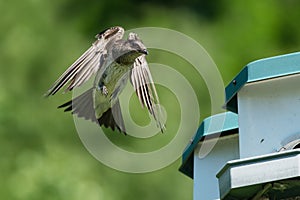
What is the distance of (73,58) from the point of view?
6098 mm

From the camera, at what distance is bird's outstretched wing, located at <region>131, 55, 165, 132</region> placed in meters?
4.78

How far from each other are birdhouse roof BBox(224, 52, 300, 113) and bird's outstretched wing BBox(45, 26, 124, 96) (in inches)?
22.9

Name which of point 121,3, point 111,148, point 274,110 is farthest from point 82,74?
point 121,3

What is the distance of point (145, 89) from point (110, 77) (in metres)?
0.16

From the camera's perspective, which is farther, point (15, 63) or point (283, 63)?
point (15, 63)

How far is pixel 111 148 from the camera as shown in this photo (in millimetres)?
5984

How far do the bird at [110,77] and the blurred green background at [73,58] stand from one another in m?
0.75

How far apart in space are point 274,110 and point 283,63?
168 millimetres

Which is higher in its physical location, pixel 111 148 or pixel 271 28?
pixel 271 28

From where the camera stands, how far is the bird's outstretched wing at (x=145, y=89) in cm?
478

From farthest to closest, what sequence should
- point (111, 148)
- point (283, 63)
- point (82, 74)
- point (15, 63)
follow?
point (15, 63) < point (111, 148) < point (82, 74) < point (283, 63)

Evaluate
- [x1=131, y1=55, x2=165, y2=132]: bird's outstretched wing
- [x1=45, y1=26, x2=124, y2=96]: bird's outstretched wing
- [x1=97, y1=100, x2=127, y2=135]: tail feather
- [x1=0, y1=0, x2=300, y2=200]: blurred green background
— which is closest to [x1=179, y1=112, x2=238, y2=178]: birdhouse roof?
[x1=131, y1=55, x2=165, y2=132]: bird's outstretched wing

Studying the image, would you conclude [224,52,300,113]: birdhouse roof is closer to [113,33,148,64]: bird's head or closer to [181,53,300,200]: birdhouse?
[181,53,300,200]: birdhouse

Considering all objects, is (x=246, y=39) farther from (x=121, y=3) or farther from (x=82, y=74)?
(x=82, y=74)
